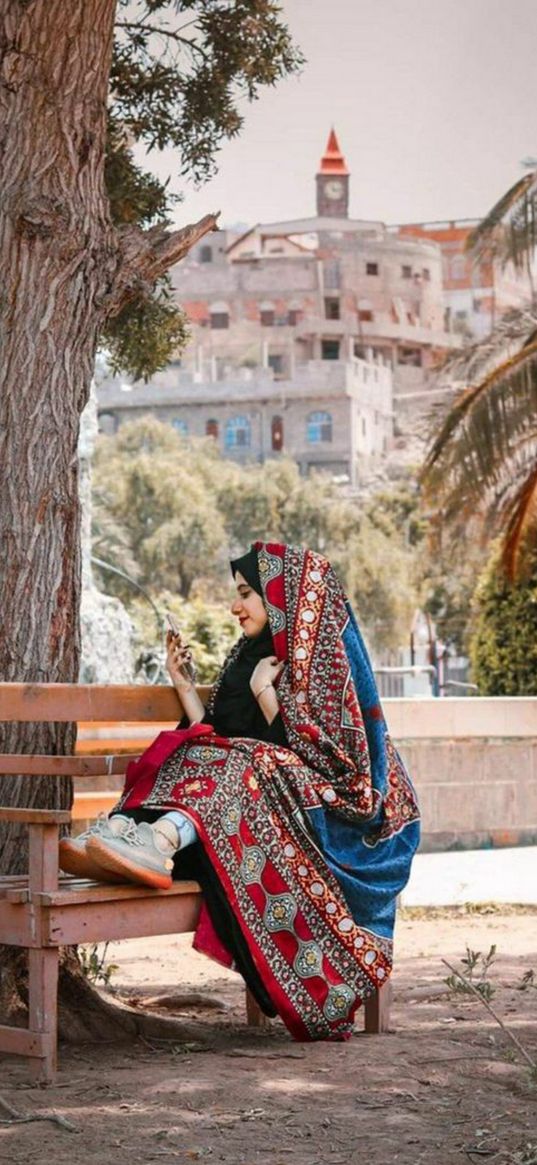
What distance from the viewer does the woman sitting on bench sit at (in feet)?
17.2

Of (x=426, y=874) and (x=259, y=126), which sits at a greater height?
(x=259, y=126)

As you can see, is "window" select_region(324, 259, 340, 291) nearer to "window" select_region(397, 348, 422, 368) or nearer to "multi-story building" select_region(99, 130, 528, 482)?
"multi-story building" select_region(99, 130, 528, 482)

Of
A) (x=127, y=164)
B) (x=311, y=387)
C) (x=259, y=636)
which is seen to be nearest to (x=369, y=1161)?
(x=259, y=636)

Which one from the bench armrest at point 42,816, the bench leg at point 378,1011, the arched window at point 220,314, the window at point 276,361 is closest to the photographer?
the bench armrest at point 42,816

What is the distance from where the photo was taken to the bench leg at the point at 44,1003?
4863mm

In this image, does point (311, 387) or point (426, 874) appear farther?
point (311, 387)

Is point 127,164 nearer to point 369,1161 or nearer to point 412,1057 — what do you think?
point 412,1057

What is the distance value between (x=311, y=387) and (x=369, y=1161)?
322 ft

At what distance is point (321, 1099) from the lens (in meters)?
4.73

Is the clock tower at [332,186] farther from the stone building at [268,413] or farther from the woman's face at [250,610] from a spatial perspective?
the woman's face at [250,610]

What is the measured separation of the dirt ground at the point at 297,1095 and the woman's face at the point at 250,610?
120 centimetres

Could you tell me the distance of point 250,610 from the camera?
572 cm

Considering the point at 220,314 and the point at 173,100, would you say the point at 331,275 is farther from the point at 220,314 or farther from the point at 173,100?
the point at 173,100

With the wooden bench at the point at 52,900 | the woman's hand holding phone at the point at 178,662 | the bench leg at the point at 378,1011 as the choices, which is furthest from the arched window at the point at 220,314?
the wooden bench at the point at 52,900
